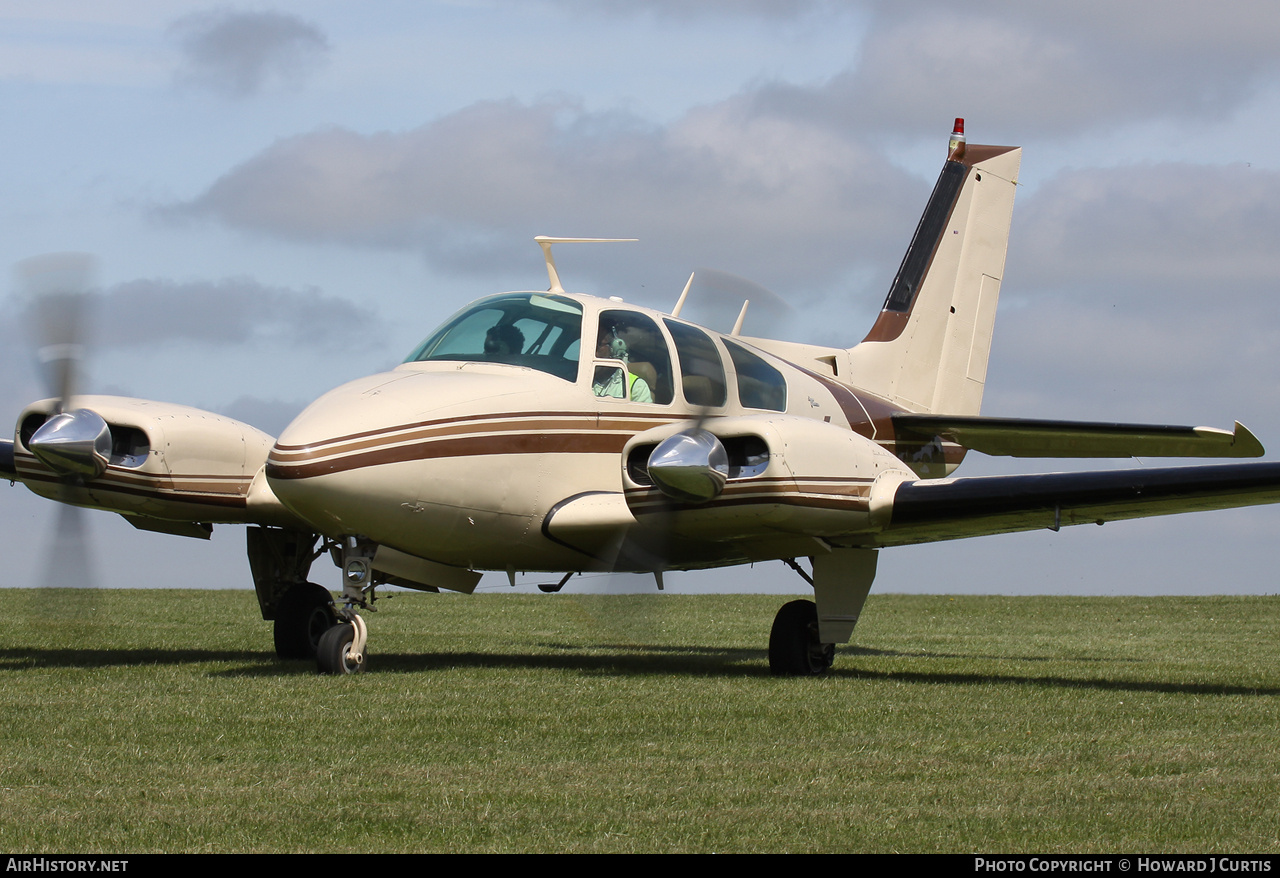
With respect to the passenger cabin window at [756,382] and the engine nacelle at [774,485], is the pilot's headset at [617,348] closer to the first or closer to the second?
the engine nacelle at [774,485]

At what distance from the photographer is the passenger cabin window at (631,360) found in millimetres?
11336

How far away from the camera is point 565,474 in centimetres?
1107

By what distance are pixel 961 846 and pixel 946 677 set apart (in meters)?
6.40

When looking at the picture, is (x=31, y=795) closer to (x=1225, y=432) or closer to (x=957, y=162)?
(x=1225, y=432)

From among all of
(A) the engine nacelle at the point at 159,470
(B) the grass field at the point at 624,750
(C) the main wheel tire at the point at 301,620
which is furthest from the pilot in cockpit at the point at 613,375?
(C) the main wheel tire at the point at 301,620

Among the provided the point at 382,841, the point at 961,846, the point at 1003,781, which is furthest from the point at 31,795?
the point at 1003,781

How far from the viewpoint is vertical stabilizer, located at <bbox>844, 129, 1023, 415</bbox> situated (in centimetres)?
1627

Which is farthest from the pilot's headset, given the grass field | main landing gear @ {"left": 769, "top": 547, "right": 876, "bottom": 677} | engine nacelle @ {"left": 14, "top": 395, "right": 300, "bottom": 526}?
engine nacelle @ {"left": 14, "top": 395, "right": 300, "bottom": 526}

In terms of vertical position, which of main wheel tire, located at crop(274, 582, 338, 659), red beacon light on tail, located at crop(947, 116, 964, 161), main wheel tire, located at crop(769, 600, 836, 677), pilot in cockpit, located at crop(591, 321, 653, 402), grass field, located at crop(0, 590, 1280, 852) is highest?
red beacon light on tail, located at crop(947, 116, 964, 161)

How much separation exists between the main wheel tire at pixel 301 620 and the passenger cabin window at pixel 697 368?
148 inches

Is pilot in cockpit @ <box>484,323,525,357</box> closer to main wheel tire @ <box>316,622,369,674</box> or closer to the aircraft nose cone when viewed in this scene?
main wheel tire @ <box>316,622,369,674</box>

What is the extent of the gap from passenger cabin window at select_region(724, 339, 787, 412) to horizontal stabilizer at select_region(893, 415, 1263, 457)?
7.34ft

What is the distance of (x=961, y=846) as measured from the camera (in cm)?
525

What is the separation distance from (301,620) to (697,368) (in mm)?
4293
